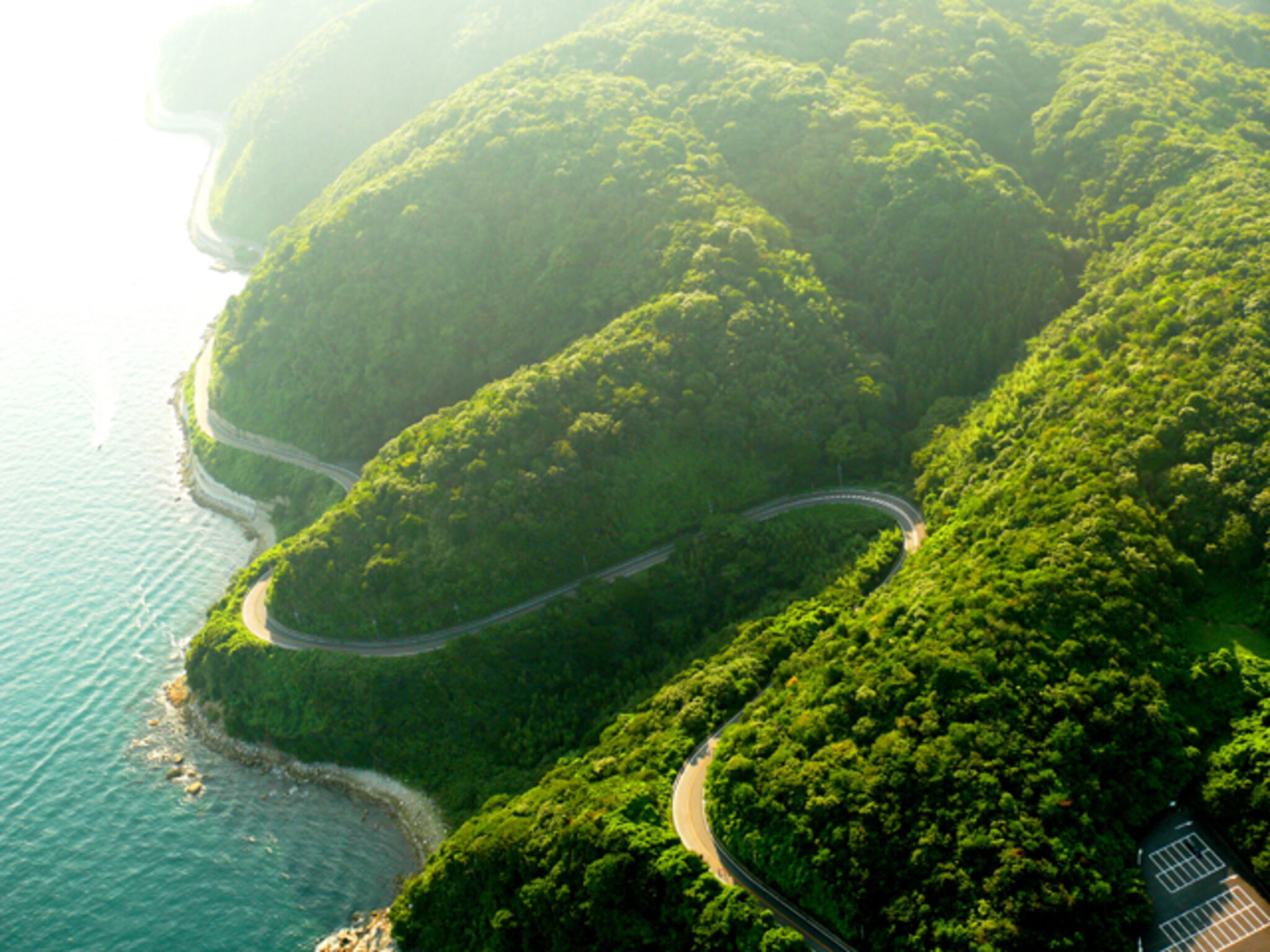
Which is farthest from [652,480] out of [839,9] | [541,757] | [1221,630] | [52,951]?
[839,9]

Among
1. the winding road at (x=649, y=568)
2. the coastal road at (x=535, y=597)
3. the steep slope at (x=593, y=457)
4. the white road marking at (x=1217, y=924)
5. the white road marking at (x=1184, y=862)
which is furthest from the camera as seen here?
the steep slope at (x=593, y=457)

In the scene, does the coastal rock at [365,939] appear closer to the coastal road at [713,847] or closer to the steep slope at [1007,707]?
the steep slope at [1007,707]

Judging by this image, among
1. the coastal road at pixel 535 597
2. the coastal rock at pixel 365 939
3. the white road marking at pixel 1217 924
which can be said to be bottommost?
the coastal rock at pixel 365 939

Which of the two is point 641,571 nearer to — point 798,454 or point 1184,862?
point 798,454

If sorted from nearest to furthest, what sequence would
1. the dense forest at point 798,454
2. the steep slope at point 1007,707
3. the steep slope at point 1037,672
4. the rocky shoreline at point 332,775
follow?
the steep slope at point 1037,672 < the steep slope at point 1007,707 < the dense forest at point 798,454 < the rocky shoreline at point 332,775

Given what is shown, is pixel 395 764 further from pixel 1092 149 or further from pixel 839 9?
pixel 839 9

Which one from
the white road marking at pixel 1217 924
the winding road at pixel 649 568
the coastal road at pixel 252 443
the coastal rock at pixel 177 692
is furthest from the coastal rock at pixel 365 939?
the coastal road at pixel 252 443

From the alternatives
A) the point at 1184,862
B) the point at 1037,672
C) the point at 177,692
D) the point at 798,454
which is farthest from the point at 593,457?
the point at 1184,862
